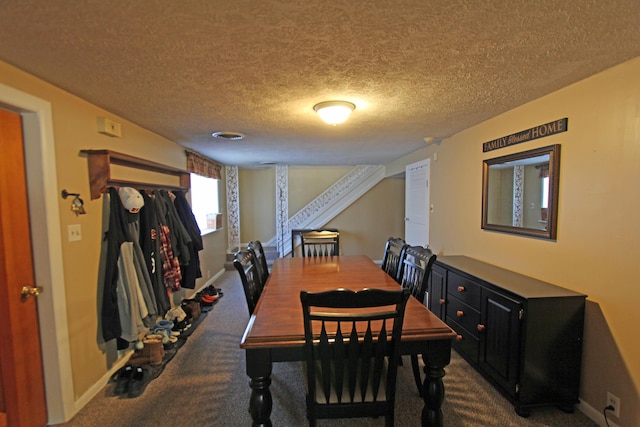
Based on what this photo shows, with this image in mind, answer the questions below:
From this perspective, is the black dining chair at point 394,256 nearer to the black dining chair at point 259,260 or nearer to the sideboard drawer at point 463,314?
the sideboard drawer at point 463,314

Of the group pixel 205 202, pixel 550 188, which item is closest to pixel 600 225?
pixel 550 188

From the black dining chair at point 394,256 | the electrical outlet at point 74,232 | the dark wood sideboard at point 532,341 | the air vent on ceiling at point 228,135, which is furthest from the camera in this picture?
the air vent on ceiling at point 228,135

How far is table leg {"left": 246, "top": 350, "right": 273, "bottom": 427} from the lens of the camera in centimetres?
136

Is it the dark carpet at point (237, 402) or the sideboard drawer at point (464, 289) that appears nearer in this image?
the dark carpet at point (237, 402)

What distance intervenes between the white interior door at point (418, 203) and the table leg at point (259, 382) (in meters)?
3.11

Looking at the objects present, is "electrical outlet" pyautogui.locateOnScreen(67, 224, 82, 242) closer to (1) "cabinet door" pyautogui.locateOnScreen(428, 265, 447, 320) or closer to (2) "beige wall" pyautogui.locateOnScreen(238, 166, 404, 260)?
(1) "cabinet door" pyautogui.locateOnScreen(428, 265, 447, 320)

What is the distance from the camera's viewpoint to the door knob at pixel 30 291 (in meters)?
1.65

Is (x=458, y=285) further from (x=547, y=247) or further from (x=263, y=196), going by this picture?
(x=263, y=196)

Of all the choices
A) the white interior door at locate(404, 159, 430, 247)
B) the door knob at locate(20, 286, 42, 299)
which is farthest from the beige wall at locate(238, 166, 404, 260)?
the door knob at locate(20, 286, 42, 299)

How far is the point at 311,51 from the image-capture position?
140 cm

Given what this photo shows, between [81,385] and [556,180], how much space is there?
11.9 feet

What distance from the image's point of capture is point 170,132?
301 centimetres

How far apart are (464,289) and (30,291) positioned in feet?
9.88

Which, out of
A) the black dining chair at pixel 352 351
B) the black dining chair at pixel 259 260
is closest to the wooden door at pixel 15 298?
the black dining chair at pixel 259 260
